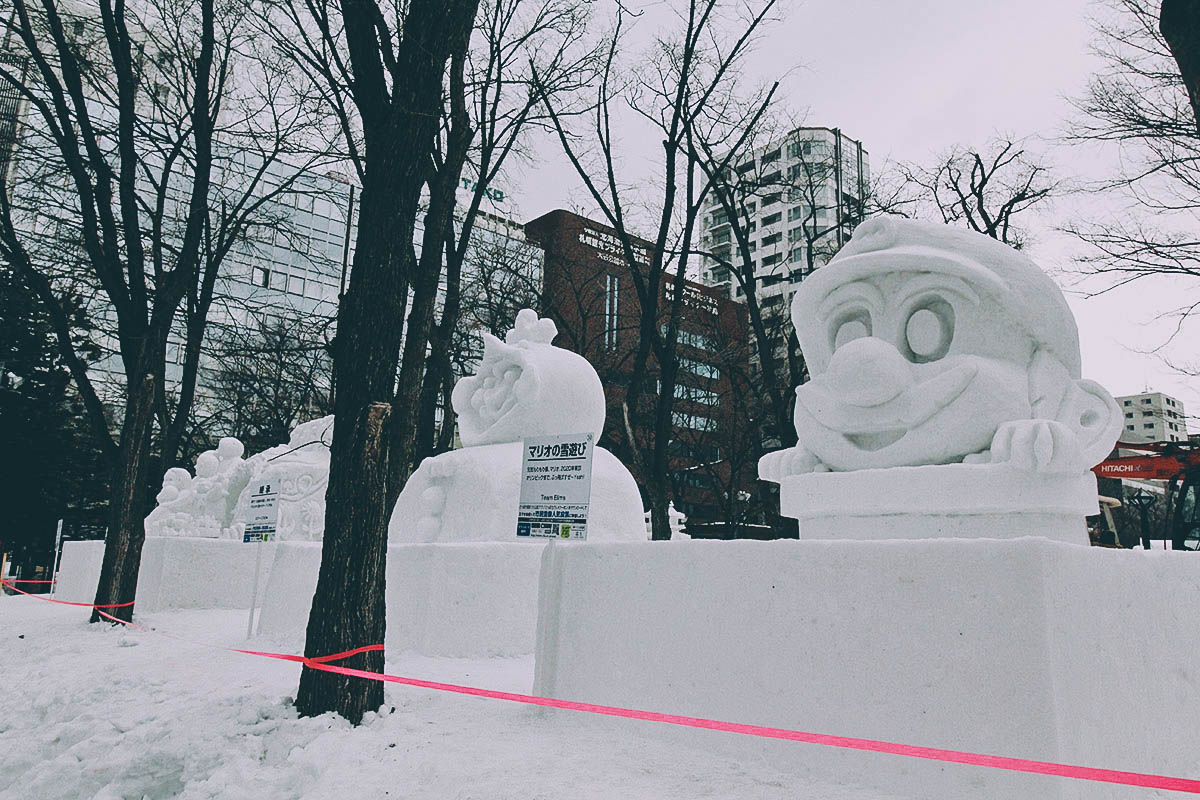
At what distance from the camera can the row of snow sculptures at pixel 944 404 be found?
14.5ft

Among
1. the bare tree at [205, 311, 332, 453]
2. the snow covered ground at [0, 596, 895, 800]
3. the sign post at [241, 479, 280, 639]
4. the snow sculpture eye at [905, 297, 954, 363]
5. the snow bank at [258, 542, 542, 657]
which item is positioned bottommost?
the snow covered ground at [0, 596, 895, 800]

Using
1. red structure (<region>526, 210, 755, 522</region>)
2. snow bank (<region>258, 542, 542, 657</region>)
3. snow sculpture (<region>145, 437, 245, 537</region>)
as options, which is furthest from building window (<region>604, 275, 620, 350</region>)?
snow bank (<region>258, 542, 542, 657</region>)

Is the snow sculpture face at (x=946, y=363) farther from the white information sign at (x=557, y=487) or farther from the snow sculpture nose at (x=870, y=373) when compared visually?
the white information sign at (x=557, y=487)

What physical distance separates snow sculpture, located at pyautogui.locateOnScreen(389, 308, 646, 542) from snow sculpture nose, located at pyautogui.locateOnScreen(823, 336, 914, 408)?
3294 millimetres

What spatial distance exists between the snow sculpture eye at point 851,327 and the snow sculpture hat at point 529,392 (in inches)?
121

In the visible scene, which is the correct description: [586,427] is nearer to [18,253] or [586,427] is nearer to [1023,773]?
A: [1023,773]

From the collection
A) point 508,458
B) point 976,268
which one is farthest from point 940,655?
point 508,458

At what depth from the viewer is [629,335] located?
28016 mm

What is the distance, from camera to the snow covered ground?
373 cm

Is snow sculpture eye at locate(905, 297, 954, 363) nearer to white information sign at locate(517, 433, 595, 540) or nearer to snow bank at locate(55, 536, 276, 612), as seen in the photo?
white information sign at locate(517, 433, 595, 540)

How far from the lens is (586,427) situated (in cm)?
828

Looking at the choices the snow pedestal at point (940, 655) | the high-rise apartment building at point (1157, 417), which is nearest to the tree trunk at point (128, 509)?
the snow pedestal at point (940, 655)

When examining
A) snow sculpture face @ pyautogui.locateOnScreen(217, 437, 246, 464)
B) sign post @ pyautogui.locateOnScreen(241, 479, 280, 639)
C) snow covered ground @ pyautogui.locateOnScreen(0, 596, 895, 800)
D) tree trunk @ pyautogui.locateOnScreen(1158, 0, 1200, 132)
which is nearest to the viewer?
snow covered ground @ pyautogui.locateOnScreen(0, 596, 895, 800)

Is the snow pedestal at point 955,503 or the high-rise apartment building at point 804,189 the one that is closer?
the snow pedestal at point 955,503
